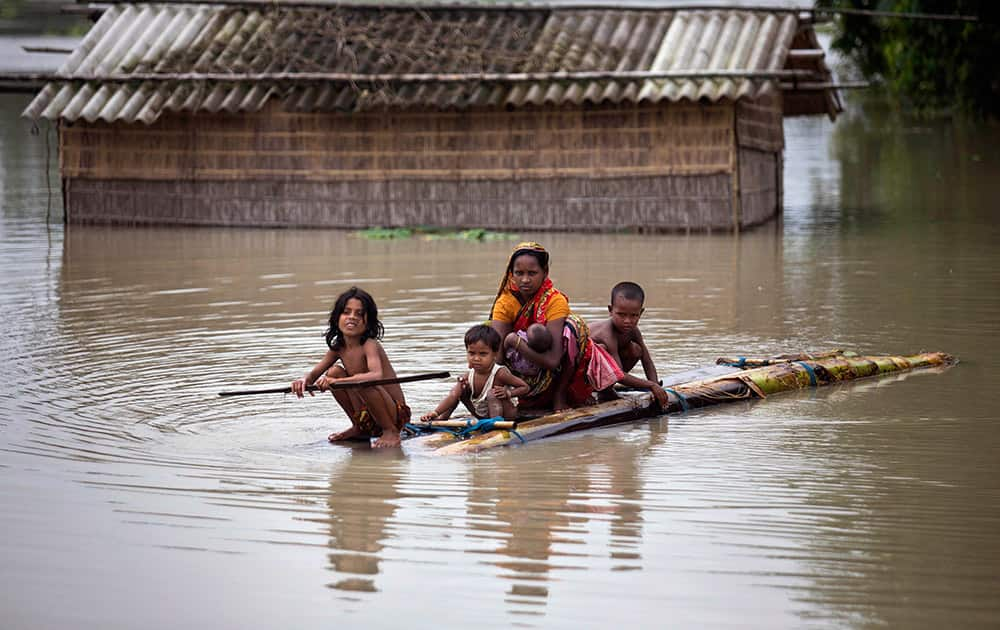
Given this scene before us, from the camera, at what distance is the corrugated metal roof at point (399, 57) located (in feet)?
57.8

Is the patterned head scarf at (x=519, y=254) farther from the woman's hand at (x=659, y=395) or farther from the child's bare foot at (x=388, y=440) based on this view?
the child's bare foot at (x=388, y=440)

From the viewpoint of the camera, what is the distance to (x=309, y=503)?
5.52 m

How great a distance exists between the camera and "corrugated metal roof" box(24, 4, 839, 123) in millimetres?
17625

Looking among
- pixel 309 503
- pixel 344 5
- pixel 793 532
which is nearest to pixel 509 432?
pixel 309 503

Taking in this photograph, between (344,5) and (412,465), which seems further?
(344,5)

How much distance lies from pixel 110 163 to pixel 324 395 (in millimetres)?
13291

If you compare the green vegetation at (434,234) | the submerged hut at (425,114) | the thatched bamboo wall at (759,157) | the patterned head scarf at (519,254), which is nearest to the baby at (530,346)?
the patterned head scarf at (519,254)

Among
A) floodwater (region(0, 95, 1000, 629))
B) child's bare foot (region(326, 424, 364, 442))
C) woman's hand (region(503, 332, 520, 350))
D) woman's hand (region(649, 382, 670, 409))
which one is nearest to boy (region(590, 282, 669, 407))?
woman's hand (region(649, 382, 670, 409))

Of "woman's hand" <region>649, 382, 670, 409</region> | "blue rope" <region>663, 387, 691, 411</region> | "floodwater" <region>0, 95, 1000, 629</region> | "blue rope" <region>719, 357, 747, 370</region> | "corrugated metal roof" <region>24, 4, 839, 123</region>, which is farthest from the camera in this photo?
"corrugated metal roof" <region>24, 4, 839, 123</region>

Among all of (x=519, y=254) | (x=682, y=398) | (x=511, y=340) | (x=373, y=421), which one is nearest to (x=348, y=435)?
(x=373, y=421)

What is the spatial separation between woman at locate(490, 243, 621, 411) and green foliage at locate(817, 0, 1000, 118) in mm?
14723

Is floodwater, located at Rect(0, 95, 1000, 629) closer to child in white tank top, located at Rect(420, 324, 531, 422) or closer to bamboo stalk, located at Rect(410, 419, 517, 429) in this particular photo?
bamboo stalk, located at Rect(410, 419, 517, 429)

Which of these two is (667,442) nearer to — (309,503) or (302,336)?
(309,503)

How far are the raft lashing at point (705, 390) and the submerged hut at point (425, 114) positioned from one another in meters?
8.84
